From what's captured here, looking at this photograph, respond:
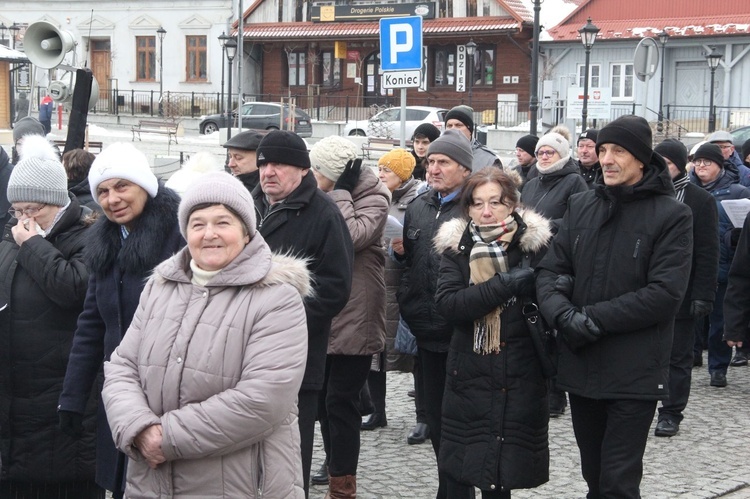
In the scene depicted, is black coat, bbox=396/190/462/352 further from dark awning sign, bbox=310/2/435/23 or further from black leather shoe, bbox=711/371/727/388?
dark awning sign, bbox=310/2/435/23

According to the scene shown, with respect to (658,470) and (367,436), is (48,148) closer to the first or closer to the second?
(367,436)

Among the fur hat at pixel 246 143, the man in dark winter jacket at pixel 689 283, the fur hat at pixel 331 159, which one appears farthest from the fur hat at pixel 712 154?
the fur hat at pixel 246 143

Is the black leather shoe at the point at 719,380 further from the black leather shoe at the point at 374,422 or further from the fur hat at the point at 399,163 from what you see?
the fur hat at the point at 399,163

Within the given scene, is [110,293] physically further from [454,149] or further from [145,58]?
[145,58]

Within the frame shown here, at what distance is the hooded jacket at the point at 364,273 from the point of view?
582cm

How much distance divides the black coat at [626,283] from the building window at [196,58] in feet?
160

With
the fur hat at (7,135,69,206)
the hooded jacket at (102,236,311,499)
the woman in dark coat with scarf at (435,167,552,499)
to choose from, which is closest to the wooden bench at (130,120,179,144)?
the fur hat at (7,135,69,206)

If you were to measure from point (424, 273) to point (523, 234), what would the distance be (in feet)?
2.97

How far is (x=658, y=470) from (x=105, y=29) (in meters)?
51.9

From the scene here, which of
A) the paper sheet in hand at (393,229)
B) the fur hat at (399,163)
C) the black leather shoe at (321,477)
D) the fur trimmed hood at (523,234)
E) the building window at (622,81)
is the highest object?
the building window at (622,81)

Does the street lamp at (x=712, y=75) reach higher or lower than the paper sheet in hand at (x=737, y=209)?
higher

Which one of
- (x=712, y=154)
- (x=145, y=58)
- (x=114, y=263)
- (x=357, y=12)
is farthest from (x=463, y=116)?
(x=145, y=58)

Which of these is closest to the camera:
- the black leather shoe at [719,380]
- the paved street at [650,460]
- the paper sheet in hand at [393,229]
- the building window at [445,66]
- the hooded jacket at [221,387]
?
the hooded jacket at [221,387]

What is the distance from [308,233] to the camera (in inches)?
195
